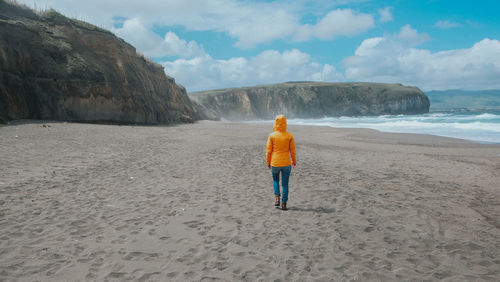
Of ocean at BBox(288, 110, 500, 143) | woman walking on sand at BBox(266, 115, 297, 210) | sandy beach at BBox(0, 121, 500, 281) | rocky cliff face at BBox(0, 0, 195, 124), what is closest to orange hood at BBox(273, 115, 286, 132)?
woman walking on sand at BBox(266, 115, 297, 210)

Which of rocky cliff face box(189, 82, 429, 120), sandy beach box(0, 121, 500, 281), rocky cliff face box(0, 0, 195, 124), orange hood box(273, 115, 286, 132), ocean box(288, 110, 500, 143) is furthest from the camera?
rocky cliff face box(189, 82, 429, 120)

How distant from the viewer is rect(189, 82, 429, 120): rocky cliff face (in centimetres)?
8912

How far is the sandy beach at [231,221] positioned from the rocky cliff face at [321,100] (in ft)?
256

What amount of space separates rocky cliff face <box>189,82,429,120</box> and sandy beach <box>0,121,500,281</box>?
7792 cm

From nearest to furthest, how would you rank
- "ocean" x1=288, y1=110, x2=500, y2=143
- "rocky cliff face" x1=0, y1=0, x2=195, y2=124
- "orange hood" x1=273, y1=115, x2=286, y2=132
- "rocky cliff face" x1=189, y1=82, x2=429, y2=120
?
"orange hood" x1=273, y1=115, x2=286, y2=132, "rocky cliff face" x1=0, y1=0, x2=195, y2=124, "ocean" x1=288, y1=110, x2=500, y2=143, "rocky cliff face" x1=189, y1=82, x2=429, y2=120

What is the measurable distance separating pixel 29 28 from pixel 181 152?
54.4 ft

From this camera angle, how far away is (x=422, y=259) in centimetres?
402

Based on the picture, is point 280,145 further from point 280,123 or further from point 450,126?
point 450,126

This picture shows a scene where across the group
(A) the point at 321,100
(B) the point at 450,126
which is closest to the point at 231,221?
(B) the point at 450,126

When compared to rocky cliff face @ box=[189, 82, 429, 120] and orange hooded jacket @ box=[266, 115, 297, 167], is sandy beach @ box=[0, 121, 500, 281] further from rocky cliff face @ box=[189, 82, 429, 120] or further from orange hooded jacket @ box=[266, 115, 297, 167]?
rocky cliff face @ box=[189, 82, 429, 120]

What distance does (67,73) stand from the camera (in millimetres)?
20016

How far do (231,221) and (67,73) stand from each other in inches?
791

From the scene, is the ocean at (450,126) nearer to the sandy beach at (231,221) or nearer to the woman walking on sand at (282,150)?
the sandy beach at (231,221)

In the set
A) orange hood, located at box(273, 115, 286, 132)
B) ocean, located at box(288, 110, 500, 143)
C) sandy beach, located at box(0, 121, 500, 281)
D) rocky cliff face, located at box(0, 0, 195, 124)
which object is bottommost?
sandy beach, located at box(0, 121, 500, 281)
